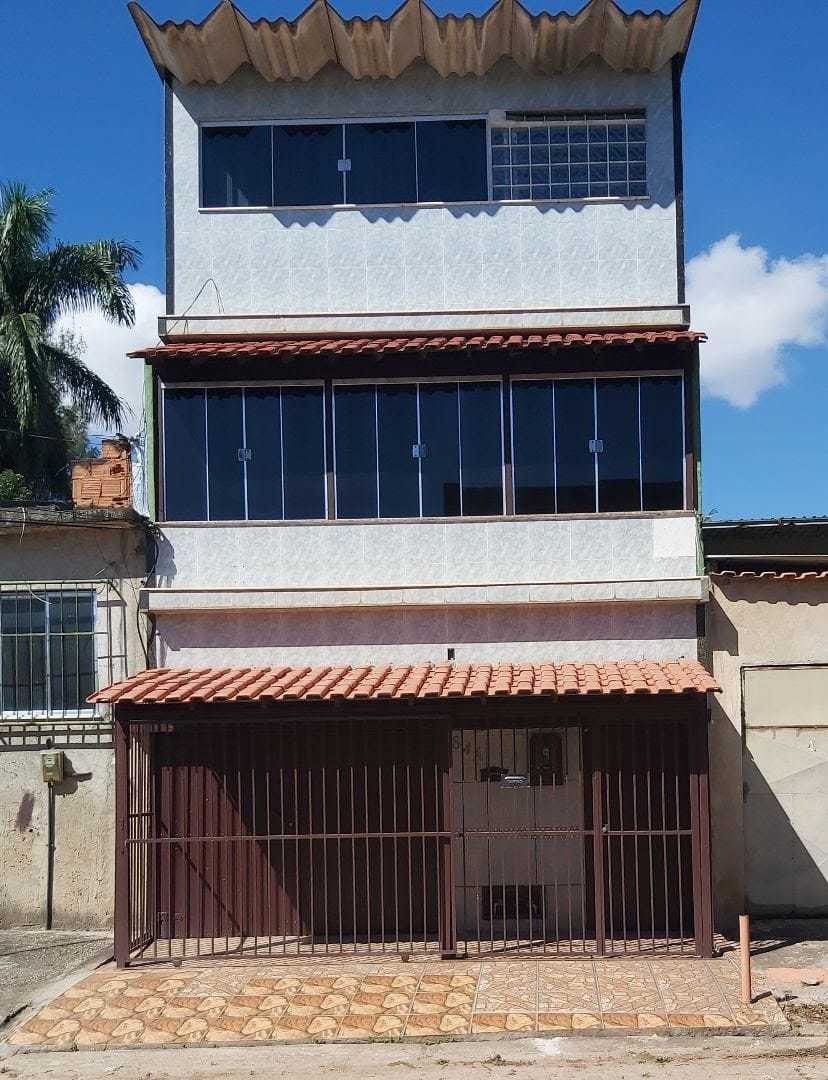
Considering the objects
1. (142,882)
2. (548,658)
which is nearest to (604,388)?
(548,658)

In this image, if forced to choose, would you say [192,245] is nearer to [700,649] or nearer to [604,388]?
[604,388]

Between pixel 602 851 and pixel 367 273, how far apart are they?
23.3 feet

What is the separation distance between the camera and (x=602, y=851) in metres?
11.5

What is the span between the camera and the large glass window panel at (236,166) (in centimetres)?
1351

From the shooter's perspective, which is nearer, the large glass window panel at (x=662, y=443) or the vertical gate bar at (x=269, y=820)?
the vertical gate bar at (x=269, y=820)

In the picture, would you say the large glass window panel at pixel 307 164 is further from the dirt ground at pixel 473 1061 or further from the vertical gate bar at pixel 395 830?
the dirt ground at pixel 473 1061

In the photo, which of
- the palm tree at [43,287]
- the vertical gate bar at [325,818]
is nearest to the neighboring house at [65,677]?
the vertical gate bar at [325,818]

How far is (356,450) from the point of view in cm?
1290

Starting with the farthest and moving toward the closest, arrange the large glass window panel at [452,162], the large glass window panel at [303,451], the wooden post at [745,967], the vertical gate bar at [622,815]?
1. the large glass window panel at [452,162]
2. the large glass window panel at [303,451]
3. the vertical gate bar at [622,815]
4. the wooden post at [745,967]

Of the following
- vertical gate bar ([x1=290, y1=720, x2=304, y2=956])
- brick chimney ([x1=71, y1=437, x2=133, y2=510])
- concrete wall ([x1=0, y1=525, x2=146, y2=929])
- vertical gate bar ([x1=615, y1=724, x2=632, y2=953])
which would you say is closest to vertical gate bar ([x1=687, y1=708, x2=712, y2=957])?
vertical gate bar ([x1=615, y1=724, x2=632, y2=953])

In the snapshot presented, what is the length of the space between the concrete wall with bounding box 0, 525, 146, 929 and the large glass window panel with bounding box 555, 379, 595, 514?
4.92 meters

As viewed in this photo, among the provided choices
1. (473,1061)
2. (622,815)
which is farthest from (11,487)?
(473,1061)

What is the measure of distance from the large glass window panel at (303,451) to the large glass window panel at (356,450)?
200mm

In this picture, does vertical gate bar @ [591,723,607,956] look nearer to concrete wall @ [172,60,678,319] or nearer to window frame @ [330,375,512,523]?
window frame @ [330,375,512,523]
